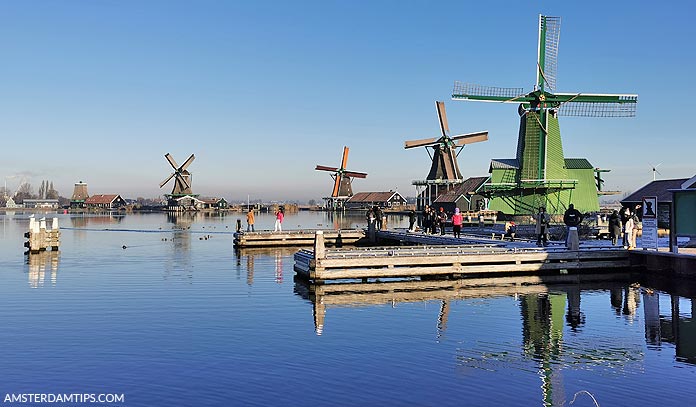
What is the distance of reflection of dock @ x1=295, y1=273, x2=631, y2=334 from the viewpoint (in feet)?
71.0

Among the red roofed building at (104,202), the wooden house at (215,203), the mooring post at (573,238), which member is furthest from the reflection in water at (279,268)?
the red roofed building at (104,202)

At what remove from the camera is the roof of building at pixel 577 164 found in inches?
2384

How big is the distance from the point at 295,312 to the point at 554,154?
4225 centimetres

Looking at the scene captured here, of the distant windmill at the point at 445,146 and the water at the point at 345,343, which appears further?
the distant windmill at the point at 445,146

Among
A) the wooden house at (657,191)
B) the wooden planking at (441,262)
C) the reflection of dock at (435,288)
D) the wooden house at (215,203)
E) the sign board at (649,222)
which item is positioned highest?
the wooden house at (215,203)

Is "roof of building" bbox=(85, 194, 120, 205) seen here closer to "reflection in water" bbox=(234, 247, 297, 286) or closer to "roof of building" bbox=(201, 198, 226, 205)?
"roof of building" bbox=(201, 198, 226, 205)

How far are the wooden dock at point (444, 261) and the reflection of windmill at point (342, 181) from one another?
11977 cm

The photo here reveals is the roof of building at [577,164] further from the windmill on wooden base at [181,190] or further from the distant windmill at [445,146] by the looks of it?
the windmill on wooden base at [181,190]

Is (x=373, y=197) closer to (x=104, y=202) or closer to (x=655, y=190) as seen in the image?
(x=104, y=202)

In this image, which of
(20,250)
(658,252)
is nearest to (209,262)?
(20,250)

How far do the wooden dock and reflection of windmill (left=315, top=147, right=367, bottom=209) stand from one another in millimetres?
119772

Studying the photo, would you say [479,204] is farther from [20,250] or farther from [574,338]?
[574,338]

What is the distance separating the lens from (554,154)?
56.4 m

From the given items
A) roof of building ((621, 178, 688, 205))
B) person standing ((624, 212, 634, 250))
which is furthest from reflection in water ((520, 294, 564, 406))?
roof of building ((621, 178, 688, 205))
